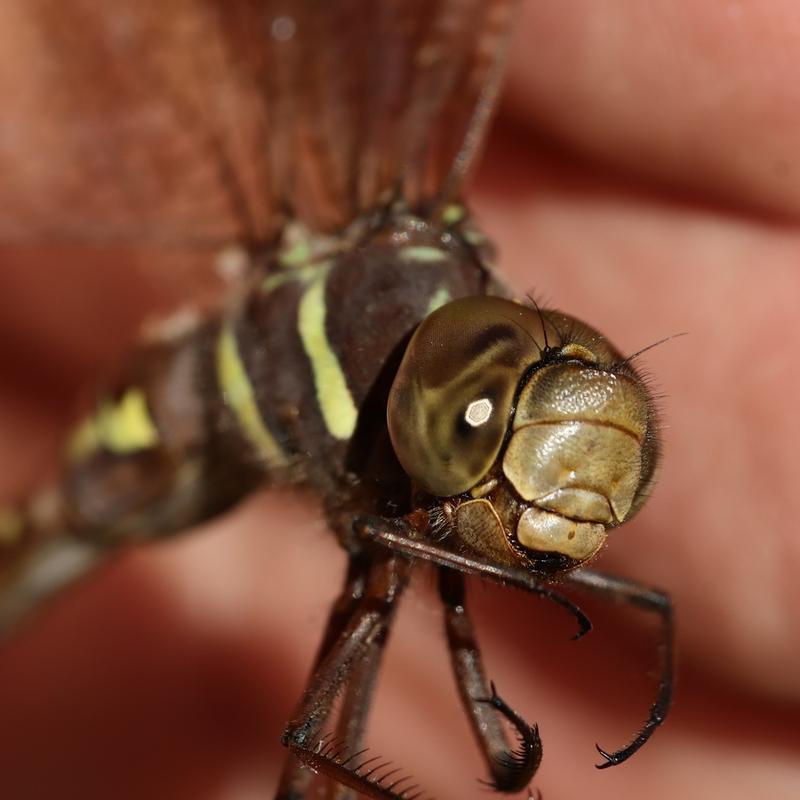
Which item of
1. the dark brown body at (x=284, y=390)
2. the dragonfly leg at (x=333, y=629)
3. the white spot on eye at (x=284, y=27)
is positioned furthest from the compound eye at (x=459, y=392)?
the white spot on eye at (x=284, y=27)

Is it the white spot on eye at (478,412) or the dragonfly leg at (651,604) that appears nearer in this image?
the white spot on eye at (478,412)

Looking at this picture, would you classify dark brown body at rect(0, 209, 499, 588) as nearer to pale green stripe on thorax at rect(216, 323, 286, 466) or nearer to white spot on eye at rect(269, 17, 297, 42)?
pale green stripe on thorax at rect(216, 323, 286, 466)

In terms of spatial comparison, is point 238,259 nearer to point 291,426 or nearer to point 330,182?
point 330,182

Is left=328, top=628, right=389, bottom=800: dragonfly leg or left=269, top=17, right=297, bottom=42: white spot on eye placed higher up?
left=269, top=17, right=297, bottom=42: white spot on eye

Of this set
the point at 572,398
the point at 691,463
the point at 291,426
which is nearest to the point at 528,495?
the point at 572,398

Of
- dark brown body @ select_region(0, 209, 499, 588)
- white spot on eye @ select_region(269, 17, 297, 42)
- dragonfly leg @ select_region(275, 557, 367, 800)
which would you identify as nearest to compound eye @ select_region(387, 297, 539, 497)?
dark brown body @ select_region(0, 209, 499, 588)

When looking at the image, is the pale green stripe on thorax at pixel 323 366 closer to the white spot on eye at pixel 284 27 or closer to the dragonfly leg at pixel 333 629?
the dragonfly leg at pixel 333 629
